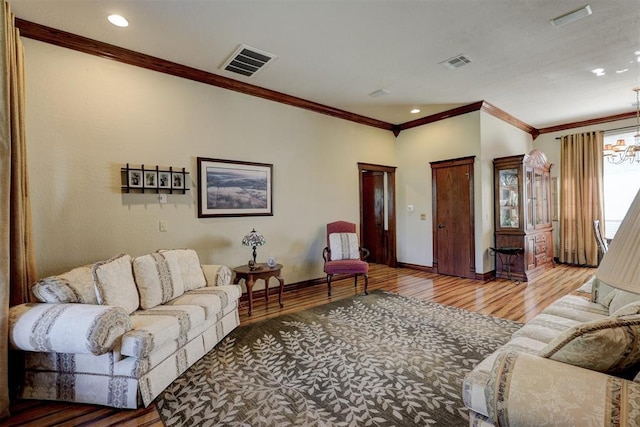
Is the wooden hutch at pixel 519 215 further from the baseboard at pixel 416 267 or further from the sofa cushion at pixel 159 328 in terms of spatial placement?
the sofa cushion at pixel 159 328

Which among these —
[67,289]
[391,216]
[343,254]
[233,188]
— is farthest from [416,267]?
[67,289]

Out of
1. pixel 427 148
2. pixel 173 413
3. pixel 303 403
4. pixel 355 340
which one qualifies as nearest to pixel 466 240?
pixel 427 148

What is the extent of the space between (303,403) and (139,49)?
13.0 ft

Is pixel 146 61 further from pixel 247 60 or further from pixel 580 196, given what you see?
pixel 580 196

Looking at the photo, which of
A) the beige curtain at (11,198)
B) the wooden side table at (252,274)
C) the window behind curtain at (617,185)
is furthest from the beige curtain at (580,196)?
the beige curtain at (11,198)

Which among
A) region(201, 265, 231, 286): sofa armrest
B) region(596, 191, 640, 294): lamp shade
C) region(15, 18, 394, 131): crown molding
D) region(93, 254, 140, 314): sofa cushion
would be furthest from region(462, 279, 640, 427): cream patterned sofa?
region(15, 18, 394, 131): crown molding

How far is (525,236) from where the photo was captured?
5164 mm

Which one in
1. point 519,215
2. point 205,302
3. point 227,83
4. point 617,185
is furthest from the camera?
point 617,185

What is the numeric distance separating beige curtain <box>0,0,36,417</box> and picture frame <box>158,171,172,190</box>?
1.19 metres

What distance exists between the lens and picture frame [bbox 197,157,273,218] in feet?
12.8

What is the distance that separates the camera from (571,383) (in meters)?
1.10

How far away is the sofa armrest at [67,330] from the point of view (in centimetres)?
186

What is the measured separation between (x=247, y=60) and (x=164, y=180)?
178cm

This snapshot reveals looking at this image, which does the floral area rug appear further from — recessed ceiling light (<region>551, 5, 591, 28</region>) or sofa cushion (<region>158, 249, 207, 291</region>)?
recessed ceiling light (<region>551, 5, 591, 28</region>)
